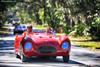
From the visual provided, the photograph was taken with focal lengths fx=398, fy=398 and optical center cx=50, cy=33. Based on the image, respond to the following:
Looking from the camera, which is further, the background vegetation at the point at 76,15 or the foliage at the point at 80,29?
the foliage at the point at 80,29

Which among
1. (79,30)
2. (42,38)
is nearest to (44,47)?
(42,38)

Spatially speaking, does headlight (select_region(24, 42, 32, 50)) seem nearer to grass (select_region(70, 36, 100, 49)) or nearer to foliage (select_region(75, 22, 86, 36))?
grass (select_region(70, 36, 100, 49))

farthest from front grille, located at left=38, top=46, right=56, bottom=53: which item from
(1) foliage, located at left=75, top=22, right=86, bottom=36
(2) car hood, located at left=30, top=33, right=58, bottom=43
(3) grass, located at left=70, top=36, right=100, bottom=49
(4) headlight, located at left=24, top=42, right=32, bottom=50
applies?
(1) foliage, located at left=75, top=22, right=86, bottom=36

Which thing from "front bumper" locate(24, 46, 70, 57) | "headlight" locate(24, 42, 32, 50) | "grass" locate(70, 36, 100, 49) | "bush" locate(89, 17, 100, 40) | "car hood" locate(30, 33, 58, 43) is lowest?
"grass" locate(70, 36, 100, 49)

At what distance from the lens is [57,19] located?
5712 centimetres

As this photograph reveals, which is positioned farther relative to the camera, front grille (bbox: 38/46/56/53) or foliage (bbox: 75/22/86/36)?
foliage (bbox: 75/22/86/36)

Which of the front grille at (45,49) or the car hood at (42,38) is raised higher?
the car hood at (42,38)

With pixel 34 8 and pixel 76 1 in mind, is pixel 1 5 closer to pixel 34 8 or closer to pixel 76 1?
pixel 34 8

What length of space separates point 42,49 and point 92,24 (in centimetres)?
2303

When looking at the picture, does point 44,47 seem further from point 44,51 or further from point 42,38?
point 42,38

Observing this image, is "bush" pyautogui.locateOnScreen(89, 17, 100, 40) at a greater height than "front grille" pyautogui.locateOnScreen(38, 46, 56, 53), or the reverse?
"front grille" pyautogui.locateOnScreen(38, 46, 56, 53)

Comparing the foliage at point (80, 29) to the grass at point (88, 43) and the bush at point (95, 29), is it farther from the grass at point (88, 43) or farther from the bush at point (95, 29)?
the bush at point (95, 29)

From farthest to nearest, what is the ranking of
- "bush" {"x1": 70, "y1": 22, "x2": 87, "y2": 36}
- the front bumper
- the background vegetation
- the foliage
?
1. the foliage
2. "bush" {"x1": 70, "y1": 22, "x2": 87, "y2": 36}
3. the background vegetation
4. the front bumper

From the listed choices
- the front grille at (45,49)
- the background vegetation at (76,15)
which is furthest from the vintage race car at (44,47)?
the background vegetation at (76,15)
